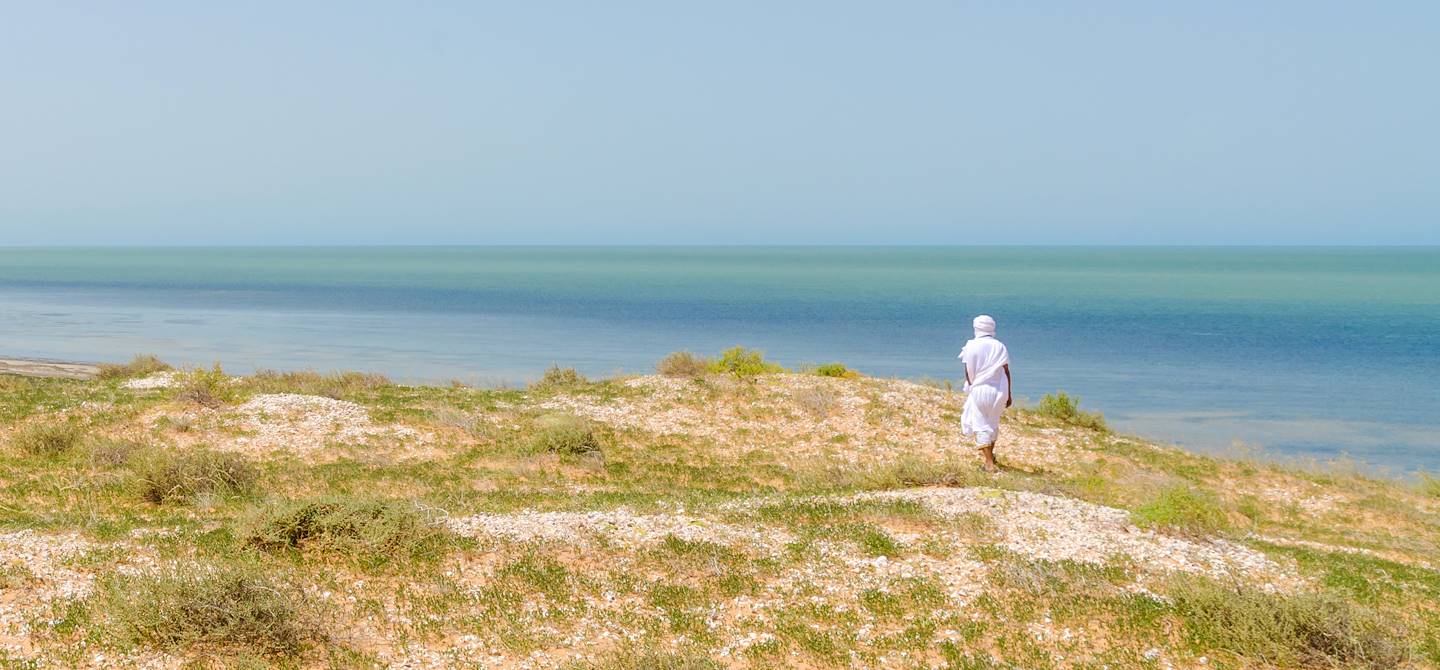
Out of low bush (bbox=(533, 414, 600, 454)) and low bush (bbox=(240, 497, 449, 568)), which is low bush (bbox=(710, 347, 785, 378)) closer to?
Answer: low bush (bbox=(533, 414, 600, 454))

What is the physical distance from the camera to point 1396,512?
52.3 feet

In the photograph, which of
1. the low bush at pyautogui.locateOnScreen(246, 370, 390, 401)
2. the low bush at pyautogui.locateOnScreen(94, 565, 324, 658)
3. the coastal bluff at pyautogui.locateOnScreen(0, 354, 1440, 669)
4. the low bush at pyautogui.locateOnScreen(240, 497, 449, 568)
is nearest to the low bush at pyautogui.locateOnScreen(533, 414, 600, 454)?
the coastal bluff at pyautogui.locateOnScreen(0, 354, 1440, 669)

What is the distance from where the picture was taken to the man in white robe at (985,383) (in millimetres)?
14938

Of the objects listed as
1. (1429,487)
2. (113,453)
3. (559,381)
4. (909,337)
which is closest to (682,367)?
(559,381)

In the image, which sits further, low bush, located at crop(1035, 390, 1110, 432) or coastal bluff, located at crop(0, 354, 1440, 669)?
low bush, located at crop(1035, 390, 1110, 432)

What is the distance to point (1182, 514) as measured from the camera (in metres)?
10.9

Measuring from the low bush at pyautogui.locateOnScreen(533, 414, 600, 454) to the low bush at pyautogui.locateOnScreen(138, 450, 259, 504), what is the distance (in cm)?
521

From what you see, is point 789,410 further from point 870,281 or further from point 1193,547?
point 870,281

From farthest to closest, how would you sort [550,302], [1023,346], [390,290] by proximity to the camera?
1. [390,290]
2. [550,302]
3. [1023,346]

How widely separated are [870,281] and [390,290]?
67.2 metres

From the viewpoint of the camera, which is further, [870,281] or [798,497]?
[870,281]

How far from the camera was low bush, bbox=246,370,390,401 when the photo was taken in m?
24.2

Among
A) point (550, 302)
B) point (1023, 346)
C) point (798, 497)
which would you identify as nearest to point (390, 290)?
point (550, 302)

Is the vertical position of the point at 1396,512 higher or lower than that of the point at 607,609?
lower
